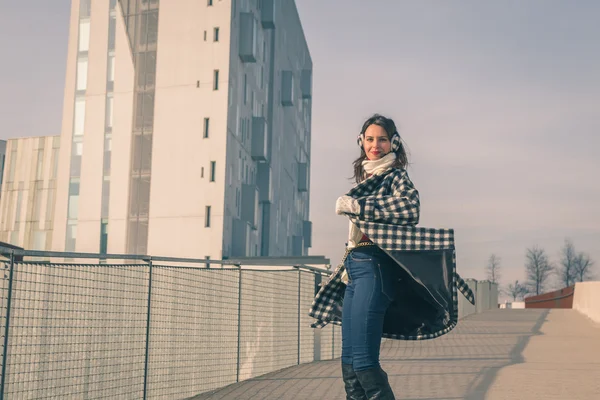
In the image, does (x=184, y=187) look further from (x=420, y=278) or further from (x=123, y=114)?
(x=420, y=278)

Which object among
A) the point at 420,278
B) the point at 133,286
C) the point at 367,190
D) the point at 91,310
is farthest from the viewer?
the point at 133,286

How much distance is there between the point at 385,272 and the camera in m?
4.05

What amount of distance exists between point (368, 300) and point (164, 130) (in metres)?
40.1

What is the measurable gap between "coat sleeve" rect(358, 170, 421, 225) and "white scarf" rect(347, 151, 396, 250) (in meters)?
0.16

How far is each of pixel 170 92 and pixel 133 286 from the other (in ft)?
122

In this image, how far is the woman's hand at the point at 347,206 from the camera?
13.4 feet

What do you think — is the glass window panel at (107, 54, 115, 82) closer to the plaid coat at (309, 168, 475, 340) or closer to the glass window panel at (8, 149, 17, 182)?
the glass window panel at (8, 149, 17, 182)

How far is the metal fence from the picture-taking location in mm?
5660

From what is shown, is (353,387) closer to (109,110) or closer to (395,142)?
(395,142)

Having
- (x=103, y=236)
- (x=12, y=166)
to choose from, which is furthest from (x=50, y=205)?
(x=103, y=236)

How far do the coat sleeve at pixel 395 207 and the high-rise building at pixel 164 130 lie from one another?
3654cm

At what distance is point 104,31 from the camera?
45.8 m

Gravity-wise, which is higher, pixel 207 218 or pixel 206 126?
pixel 206 126

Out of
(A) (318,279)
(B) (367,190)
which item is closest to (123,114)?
(A) (318,279)
